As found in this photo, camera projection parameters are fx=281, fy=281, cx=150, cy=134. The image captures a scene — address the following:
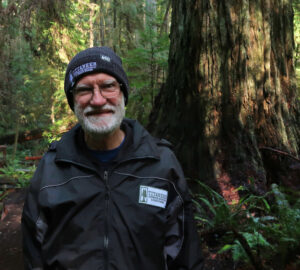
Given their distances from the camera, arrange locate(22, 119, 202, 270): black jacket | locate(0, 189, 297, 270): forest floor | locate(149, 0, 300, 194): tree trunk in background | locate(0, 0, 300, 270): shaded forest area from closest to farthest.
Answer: locate(22, 119, 202, 270): black jacket, locate(0, 189, 297, 270): forest floor, locate(0, 0, 300, 270): shaded forest area, locate(149, 0, 300, 194): tree trunk in background

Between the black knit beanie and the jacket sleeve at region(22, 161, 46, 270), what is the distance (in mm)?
811

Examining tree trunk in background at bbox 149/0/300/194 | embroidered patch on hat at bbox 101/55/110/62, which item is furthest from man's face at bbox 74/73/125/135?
tree trunk in background at bbox 149/0/300/194

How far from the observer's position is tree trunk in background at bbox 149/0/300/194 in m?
3.82

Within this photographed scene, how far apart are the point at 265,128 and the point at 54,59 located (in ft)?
29.8

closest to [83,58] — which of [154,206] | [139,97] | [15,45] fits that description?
[154,206]

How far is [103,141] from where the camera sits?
7.30ft

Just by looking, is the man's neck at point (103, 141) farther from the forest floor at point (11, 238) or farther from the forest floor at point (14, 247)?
the forest floor at point (11, 238)

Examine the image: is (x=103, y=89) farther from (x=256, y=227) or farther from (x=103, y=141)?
(x=256, y=227)

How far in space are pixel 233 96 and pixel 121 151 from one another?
2255 mm

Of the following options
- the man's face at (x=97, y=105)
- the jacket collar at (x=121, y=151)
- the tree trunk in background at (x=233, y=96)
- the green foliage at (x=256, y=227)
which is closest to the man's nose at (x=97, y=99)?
the man's face at (x=97, y=105)

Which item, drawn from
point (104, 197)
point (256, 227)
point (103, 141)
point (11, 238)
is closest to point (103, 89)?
A: point (103, 141)

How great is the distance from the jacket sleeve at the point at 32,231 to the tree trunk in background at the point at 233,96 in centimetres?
245

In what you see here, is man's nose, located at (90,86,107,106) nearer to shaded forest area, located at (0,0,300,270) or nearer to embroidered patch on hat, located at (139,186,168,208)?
embroidered patch on hat, located at (139,186,168,208)

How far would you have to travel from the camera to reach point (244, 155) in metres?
3.80
